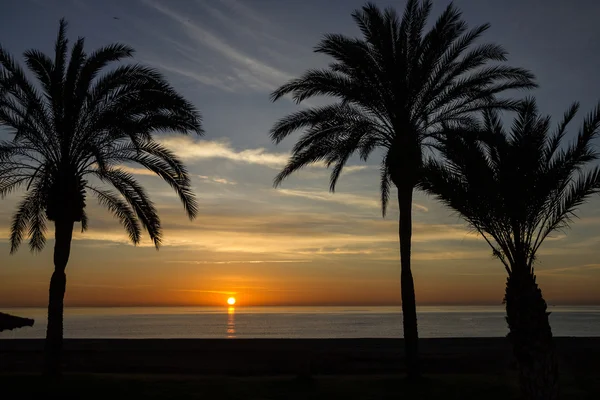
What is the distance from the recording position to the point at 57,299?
18.8 meters

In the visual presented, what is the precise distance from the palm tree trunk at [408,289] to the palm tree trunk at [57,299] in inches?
414

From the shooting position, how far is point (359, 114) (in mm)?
20297
